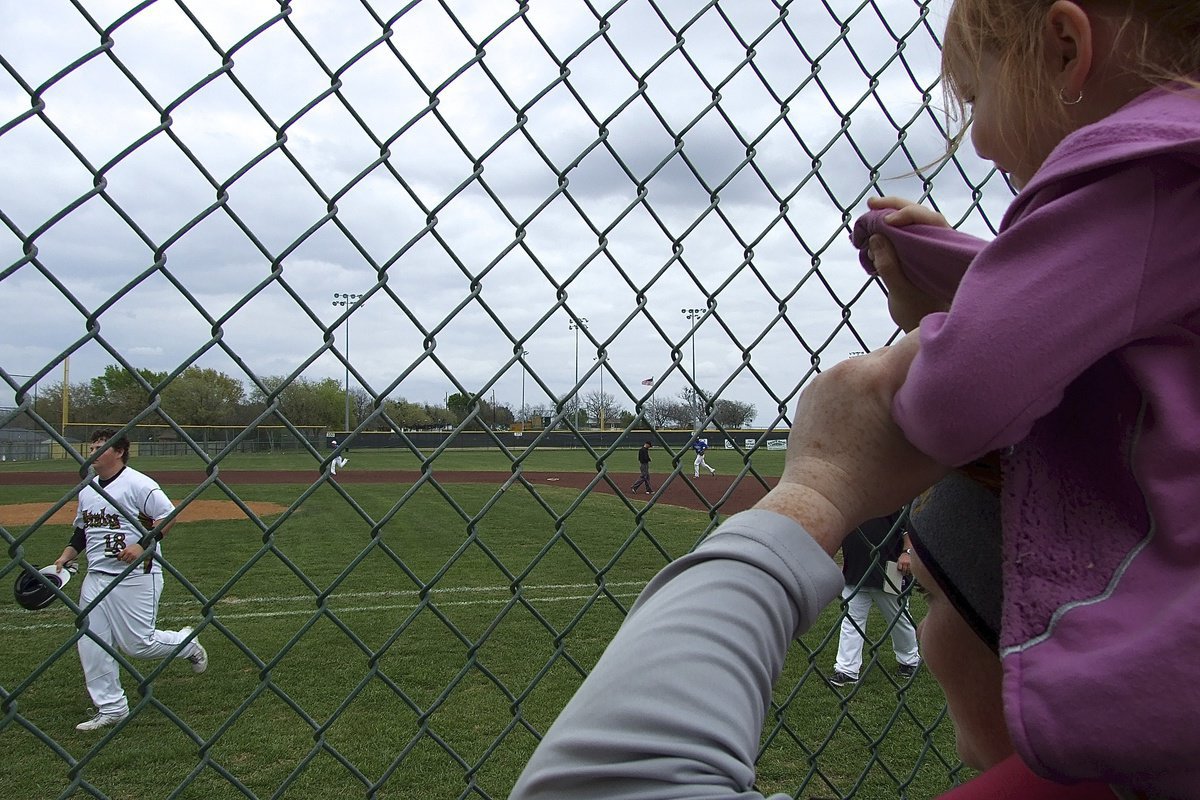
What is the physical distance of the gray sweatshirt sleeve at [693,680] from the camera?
633 millimetres

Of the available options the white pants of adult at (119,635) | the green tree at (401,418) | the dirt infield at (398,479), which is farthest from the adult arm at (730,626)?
the dirt infield at (398,479)

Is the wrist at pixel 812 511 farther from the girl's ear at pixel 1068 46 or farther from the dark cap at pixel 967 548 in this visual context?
the girl's ear at pixel 1068 46

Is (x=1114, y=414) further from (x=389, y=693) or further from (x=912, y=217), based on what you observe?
(x=389, y=693)

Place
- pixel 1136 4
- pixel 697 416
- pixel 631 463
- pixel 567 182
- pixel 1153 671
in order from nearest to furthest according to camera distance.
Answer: pixel 1153 671, pixel 1136 4, pixel 567 182, pixel 697 416, pixel 631 463

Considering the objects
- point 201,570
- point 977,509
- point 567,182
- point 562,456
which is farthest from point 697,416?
point 562,456

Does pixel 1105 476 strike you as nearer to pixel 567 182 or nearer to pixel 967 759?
pixel 967 759

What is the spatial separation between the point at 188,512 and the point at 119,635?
13.3 metres

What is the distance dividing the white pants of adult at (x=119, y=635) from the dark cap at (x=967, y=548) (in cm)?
663

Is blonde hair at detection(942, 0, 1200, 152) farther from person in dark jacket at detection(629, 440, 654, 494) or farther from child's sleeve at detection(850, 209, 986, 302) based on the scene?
person in dark jacket at detection(629, 440, 654, 494)

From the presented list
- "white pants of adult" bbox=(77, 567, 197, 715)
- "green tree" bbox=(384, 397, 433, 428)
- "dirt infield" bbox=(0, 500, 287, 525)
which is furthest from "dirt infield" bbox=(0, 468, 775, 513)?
"white pants of adult" bbox=(77, 567, 197, 715)

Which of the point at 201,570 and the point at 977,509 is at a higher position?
the point at 977,509

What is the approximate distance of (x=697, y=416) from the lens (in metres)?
2.18

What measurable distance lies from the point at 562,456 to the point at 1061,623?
49.4 metres

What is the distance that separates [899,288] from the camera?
103cm
